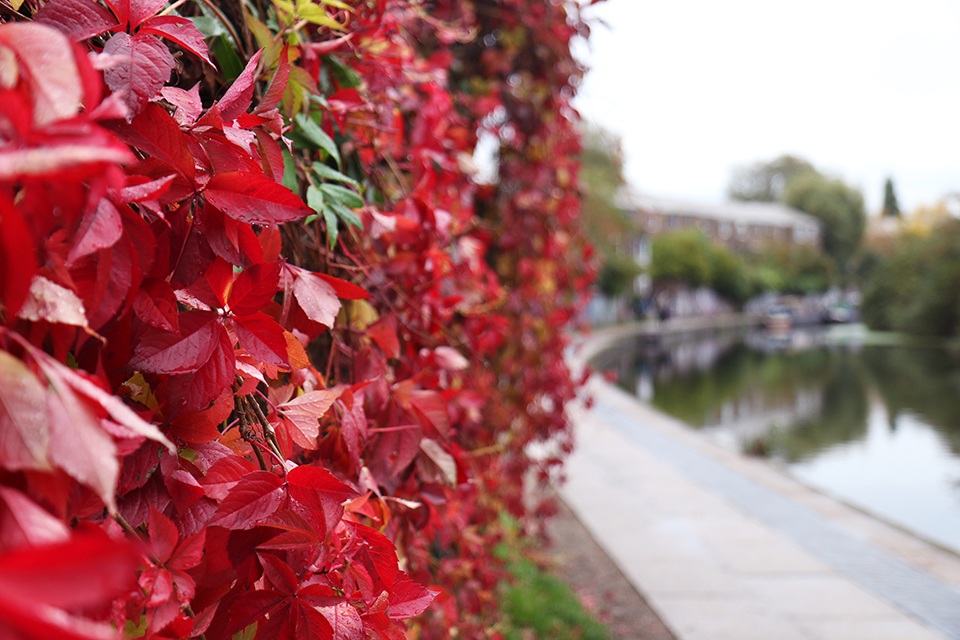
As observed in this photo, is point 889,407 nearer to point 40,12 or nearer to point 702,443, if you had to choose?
point 702,443

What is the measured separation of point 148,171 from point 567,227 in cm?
285

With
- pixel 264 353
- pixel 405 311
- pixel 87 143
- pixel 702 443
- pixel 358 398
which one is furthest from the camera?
pixel 702 443

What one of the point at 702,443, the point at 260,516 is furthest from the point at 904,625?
the point at 702,443

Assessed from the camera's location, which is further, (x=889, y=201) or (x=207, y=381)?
(x=889, y=201)

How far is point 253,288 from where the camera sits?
61 centimetres

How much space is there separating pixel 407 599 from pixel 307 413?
0.74ft

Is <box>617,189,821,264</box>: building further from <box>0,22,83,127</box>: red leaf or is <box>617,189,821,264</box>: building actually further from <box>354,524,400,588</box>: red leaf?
<box>0,22,83,127</box>: red leaf

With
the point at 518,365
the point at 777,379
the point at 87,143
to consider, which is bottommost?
the point at 777,379

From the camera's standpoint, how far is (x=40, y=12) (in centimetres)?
54

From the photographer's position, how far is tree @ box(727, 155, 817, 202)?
65750 millimetres

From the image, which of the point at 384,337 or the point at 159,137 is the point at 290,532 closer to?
the point at 159,137

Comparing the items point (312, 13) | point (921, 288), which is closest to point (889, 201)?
point (921, 288)

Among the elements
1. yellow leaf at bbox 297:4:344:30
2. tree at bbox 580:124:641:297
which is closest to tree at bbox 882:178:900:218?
tree at bbox 580:124:641:297

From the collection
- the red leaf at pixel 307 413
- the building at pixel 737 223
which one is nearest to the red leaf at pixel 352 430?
the red leaf at pixel 307 413
